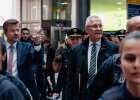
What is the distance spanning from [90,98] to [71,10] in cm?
1452

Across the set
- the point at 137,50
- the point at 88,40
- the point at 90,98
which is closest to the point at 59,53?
the point at 88,40

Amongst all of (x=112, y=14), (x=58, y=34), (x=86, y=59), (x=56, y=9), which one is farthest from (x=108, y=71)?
(x=112, y=14)

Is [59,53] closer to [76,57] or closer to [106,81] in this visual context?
[76,57]

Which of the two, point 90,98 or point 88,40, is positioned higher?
point 88,40

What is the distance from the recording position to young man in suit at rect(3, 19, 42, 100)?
577cm

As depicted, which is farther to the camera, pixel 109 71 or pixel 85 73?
pixel 85 73

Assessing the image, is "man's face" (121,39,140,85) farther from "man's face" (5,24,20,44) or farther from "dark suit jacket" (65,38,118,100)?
"man's face" (5,24,20,44)

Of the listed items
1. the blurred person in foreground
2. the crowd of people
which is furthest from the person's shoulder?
the blurred person in foreground

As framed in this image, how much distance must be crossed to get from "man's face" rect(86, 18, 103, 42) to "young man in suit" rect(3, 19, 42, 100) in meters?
1.03

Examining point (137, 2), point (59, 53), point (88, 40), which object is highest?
point (137, 2)

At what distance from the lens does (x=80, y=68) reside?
195 inches

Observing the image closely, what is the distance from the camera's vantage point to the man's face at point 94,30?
505 centimetres

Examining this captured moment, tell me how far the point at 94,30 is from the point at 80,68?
21.3 inches

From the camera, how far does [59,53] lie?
1066cm
